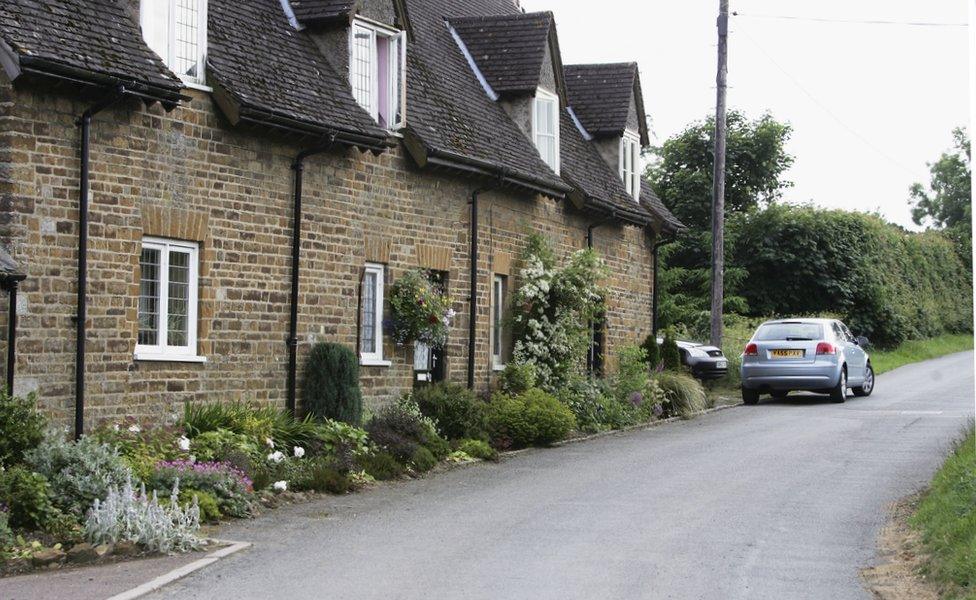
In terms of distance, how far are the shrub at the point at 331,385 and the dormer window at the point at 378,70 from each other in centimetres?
379

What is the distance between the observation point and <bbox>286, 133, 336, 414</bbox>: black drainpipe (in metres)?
17.3

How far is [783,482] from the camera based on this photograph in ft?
51.3

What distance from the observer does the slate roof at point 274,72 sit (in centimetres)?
1633

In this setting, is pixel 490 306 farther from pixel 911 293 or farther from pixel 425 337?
pixel 911 293

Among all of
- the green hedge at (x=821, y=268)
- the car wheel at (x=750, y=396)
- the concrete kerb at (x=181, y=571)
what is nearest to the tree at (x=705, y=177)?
the green hedge at (x=821, y=268)

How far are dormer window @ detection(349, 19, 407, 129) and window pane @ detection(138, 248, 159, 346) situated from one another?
4845 mm

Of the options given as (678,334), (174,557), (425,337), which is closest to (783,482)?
(425,337)

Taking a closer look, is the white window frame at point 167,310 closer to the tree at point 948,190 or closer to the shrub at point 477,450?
the shrub at point 477,450

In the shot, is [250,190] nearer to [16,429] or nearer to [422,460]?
[422,460]

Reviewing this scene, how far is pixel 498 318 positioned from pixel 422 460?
7184 millimetres

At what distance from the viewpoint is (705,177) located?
49.0 meters

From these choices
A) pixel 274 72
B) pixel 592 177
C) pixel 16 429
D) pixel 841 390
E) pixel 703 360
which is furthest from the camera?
pixel 703 360

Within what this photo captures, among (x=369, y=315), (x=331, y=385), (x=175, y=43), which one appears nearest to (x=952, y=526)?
(x=331, y=385)

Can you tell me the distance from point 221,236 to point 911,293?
37.6 metres
